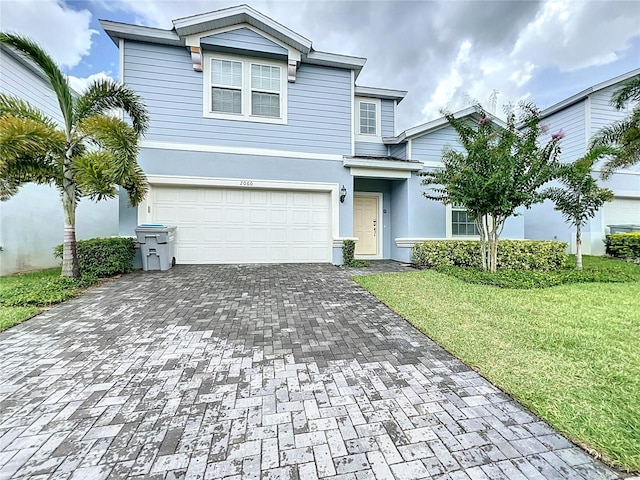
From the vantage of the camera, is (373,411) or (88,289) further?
(88,289)

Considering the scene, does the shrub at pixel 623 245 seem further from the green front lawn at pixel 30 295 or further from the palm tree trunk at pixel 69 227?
the palm tree trunk at pixel 69 227

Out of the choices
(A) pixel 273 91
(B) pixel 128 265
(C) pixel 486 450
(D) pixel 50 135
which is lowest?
(C) pixel 486 450

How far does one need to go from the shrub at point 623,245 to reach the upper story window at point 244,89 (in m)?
13.1

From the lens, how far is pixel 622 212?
12.1m

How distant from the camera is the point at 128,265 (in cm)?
755

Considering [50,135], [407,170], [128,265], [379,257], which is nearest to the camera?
[50,135]

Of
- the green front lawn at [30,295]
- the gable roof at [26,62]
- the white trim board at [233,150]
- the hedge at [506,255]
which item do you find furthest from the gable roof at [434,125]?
the green front lawn at [30,295]

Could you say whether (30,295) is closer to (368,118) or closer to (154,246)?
(154,246)

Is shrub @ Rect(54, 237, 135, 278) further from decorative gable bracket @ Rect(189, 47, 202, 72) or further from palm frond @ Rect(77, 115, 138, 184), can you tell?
decorative gable bracket @ Rect(189, 47, 202, 72)

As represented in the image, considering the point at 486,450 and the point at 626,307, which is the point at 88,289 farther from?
the point at 626,307

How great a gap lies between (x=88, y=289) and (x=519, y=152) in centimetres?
973

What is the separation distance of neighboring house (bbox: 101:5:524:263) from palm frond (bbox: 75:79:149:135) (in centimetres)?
142

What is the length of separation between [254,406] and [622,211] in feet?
54.6

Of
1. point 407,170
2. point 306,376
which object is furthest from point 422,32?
point 306,376
